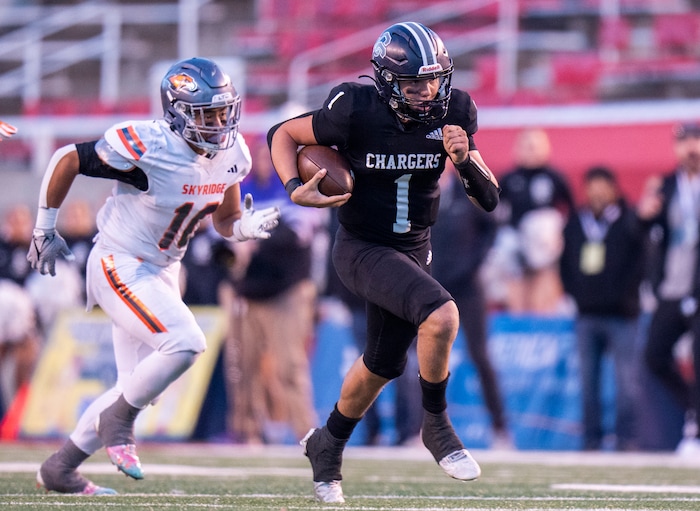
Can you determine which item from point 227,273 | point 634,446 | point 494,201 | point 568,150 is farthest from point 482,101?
point 494,201

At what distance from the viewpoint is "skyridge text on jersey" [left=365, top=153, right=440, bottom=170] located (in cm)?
461

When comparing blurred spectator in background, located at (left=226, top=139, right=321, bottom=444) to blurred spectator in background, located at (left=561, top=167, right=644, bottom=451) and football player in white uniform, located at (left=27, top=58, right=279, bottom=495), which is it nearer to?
blurred spectator in background, located at (left=561, top=167, right=644, bottom=451)

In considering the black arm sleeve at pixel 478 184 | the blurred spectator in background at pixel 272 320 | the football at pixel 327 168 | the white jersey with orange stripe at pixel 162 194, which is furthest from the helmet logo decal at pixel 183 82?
the blurred spectator in background at pixel 272 320

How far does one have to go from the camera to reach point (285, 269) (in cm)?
873

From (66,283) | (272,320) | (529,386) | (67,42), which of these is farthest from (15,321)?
(67,42)

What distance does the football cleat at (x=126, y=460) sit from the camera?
461 cm

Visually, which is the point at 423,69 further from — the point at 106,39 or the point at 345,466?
the point at 106,39

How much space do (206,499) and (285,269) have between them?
4.24 meters

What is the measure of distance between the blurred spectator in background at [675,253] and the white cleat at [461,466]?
3.74 metres

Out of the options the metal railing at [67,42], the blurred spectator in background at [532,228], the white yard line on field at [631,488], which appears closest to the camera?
the white yard line on field at [631,488]

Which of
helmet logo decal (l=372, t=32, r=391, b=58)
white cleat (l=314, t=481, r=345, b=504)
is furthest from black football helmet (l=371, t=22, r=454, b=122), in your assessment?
white cleat (l=314, t=481, r=345, b=504)

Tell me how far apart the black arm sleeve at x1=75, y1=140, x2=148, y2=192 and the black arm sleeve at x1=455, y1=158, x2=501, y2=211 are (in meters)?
1.27

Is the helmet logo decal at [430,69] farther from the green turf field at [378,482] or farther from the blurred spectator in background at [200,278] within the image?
the blurred spectator in background at [200,278]

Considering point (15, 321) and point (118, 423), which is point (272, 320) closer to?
point (15, 321)
